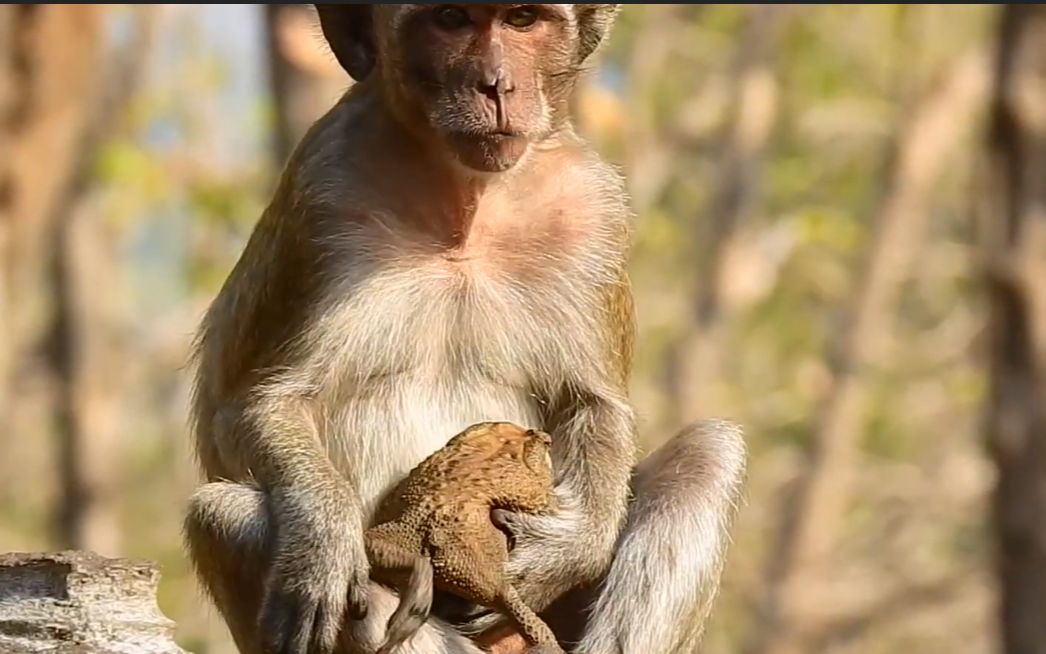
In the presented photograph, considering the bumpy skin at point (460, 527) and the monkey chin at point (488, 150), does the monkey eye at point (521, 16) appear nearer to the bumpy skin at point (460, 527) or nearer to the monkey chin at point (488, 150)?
the monkey chin at point (488, 150)

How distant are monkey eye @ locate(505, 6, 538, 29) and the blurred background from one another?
5796 millimetres

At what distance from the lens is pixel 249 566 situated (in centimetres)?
532

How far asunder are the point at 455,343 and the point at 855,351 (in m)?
15.8

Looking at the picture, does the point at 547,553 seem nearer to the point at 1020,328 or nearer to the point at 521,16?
the point at 521,16

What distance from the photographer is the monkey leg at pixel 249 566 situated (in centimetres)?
529

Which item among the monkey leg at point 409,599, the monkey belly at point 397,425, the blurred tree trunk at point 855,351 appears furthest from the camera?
the blurred tree trunk at point 855,351

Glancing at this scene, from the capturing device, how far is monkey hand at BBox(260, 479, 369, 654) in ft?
16.8

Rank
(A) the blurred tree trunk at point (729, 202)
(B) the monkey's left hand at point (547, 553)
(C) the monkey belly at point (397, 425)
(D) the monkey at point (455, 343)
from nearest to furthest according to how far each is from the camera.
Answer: (D) the monkey at point (455, 343), (B) the monkey's left hand at point (547, 553), (C) the monkey belly at point (397, 425), (A) the blurred tree trunk at point (729, 202)

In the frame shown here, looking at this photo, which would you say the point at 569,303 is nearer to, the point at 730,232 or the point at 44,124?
the point at 44,124

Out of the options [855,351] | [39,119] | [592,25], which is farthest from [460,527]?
[855,351]

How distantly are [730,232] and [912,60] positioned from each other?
4770 mm

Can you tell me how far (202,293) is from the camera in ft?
73.9

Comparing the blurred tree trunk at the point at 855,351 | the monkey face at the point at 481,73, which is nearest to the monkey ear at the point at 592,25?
the monkey face at the point at 481,73

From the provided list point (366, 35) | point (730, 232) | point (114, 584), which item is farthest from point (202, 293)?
point (114, 584)
